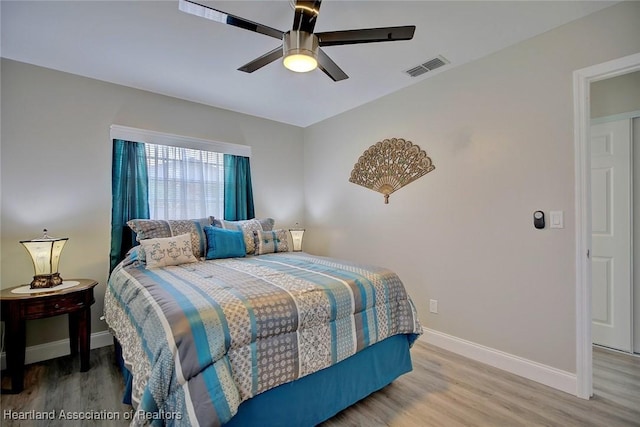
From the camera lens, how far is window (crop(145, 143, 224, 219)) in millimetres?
3311

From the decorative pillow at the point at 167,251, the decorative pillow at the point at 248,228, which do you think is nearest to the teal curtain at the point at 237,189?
the decorative pillow at the point at 248,228

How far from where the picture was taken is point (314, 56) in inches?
68.6

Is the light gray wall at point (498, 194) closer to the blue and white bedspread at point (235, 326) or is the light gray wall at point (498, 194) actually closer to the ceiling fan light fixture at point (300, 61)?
the blue and white bedspread at point (235, 326)

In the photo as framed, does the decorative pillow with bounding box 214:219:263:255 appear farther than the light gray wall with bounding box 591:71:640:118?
Yes

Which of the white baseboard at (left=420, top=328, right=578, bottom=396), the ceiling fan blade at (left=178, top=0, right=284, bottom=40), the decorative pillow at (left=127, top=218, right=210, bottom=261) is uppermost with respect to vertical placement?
the ceiling fan blade at (left=178, top=0, right=284, bottom=40)

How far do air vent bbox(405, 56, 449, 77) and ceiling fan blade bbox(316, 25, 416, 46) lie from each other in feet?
3.63

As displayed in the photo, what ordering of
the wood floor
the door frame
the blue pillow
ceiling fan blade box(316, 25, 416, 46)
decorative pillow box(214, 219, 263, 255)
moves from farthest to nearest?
decorative pillow box(214, 219, 263, 255) < the blue pillow < the door frame < the wood floor < ceiling fan blade box(316, 25, 416, 46)

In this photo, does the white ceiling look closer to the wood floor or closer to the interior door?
the interior door

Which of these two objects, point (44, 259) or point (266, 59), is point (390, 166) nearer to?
point (266, 59)

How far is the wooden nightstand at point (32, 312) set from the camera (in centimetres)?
212

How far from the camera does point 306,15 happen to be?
1627 millimetres

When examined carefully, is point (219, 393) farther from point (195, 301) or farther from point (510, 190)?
point (510, 190)

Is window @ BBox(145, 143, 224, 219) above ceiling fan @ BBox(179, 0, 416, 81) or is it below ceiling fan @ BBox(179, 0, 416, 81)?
below

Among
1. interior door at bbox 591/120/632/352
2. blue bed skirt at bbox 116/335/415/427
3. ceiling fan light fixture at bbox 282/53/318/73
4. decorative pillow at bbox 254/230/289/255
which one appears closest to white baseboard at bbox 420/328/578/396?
blue bed skirt at bbox 116/335/415/427
